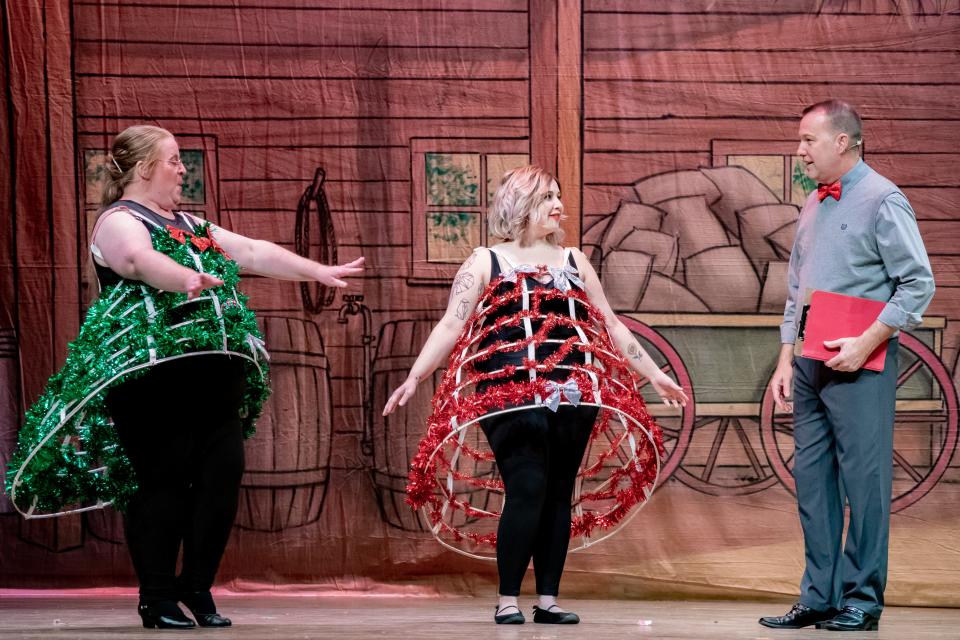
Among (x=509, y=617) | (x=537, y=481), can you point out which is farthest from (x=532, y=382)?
(x=509, y=617)

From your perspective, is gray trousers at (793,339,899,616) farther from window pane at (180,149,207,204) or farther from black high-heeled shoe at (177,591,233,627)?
window pane at (180,149,207,204)

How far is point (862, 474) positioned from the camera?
3070mm

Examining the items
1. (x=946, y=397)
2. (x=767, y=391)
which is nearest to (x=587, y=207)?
(x=767, y=391)

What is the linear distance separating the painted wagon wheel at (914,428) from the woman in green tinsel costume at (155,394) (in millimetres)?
2006

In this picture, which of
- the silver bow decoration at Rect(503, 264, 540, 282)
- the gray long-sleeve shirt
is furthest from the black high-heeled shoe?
the gray long-sleeve shirt

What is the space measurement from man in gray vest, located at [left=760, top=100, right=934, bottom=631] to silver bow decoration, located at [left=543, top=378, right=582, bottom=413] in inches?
27.7

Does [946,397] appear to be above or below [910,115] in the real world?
below

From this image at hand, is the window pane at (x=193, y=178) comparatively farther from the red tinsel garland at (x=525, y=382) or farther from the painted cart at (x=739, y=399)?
the painted cart at (x=739, y=399)

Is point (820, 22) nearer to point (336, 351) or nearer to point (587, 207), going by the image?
point (587, 207)

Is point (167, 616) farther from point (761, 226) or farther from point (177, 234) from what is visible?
point (761, 226)

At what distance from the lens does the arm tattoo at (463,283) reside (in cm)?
323

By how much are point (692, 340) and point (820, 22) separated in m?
1.34

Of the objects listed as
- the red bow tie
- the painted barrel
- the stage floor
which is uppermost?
the red bow tie

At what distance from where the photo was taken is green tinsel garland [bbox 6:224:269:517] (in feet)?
9.54
